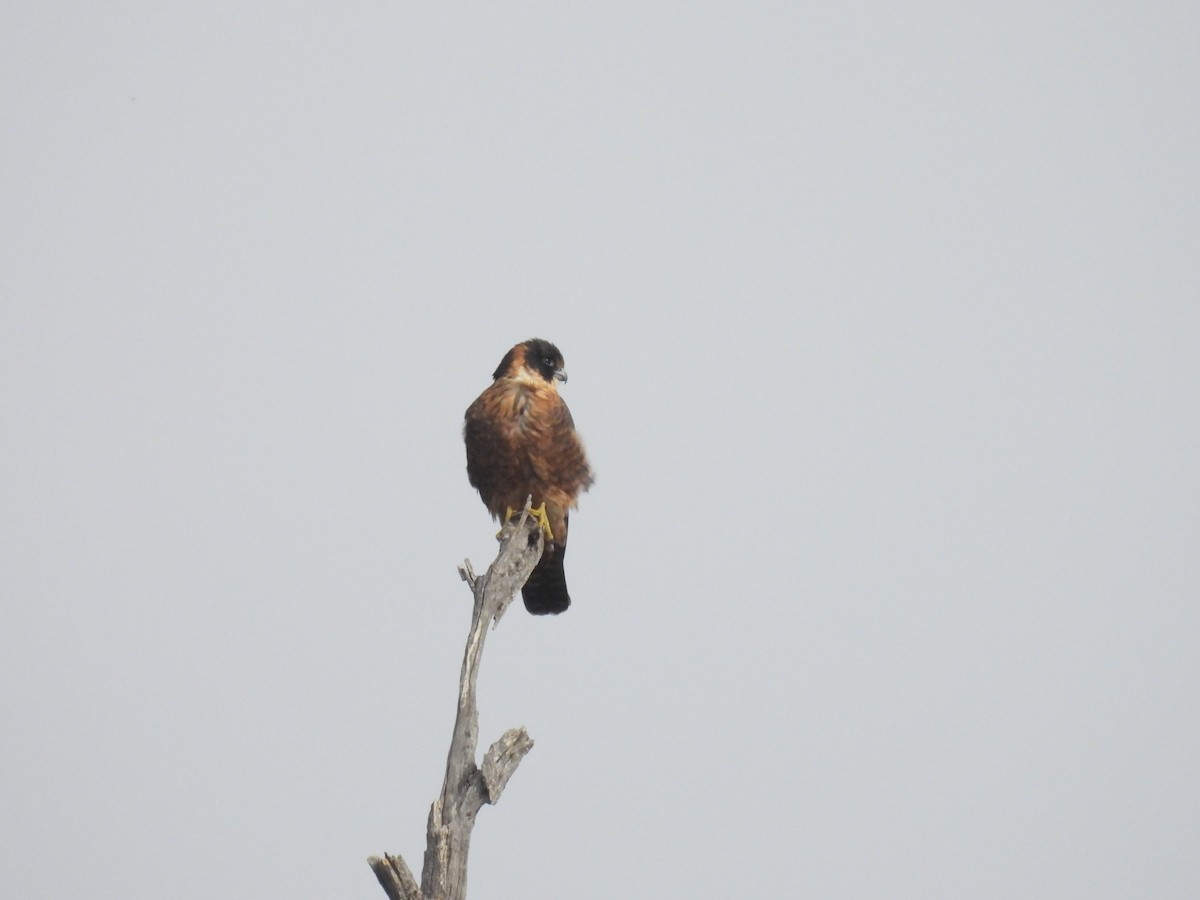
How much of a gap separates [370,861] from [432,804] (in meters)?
0.32

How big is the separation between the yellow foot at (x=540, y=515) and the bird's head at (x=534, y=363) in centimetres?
72

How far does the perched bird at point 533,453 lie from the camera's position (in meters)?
7.00

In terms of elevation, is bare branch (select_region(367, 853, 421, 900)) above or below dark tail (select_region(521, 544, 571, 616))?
A: below

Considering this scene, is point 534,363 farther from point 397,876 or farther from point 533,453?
point 397,876

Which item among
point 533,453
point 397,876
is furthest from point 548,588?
point 397,876

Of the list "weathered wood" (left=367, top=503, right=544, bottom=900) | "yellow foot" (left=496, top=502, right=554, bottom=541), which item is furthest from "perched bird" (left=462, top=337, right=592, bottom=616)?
"weathered wood" (left=367, top=503, right=544, bottom=900)

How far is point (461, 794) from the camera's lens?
508 cm

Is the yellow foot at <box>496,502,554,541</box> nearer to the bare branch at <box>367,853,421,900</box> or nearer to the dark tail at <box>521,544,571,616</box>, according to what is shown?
the dark tail at <box>521,544,571,616</box>

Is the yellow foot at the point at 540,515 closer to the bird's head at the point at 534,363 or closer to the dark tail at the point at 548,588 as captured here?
the dark tail at the point at 548,588

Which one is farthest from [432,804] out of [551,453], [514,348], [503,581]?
[514,348]

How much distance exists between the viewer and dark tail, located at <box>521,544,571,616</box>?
727cm

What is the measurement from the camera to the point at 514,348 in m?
7.43

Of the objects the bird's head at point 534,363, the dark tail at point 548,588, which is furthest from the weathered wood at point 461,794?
the bird's head at point 534,363

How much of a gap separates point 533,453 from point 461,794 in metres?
2.29
